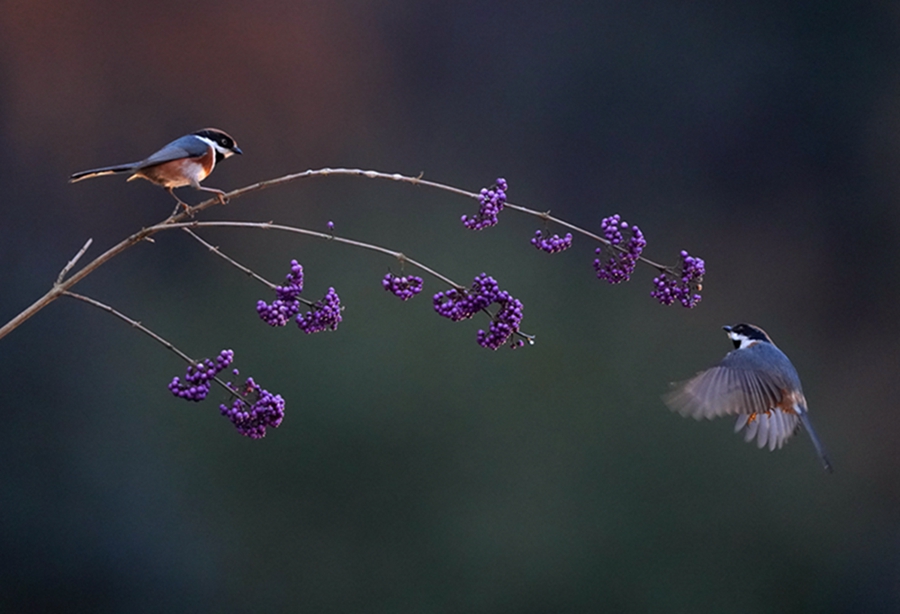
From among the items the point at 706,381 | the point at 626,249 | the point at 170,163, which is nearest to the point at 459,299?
the point at 626,249

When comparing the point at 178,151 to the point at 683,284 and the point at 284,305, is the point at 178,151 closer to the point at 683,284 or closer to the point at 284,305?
the point at 284,305

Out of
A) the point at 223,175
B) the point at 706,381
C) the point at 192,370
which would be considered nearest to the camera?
the point at 192,370

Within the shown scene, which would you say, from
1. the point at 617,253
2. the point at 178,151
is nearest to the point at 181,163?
the point at 178,151

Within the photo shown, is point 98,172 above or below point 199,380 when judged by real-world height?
above

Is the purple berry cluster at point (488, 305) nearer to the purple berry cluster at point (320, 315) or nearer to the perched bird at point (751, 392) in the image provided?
the purple berry cluster at point (320, 315)

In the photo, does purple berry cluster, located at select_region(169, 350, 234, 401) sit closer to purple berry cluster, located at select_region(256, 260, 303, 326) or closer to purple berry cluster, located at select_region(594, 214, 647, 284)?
purple berry cluster, located at select_region(256, 260, 303, 326)

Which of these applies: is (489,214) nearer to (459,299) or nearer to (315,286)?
(459,299)

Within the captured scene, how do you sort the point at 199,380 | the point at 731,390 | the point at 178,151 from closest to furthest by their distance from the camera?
the point at 199,380 < the point at 178,151 < the point at 731,390
